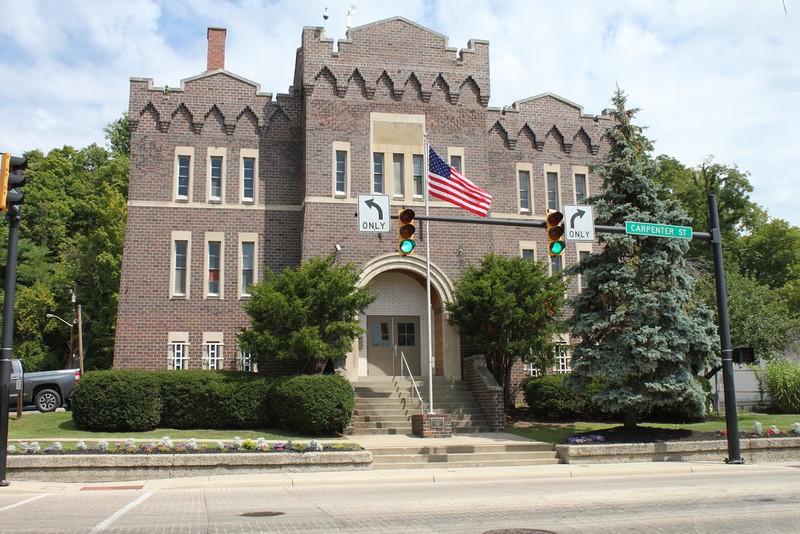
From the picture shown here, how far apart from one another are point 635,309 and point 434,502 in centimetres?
1041

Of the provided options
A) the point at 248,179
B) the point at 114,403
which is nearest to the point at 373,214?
the point at 114,403

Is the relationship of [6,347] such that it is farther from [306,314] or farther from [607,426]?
[607,426]

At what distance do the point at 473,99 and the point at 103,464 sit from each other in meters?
18.7

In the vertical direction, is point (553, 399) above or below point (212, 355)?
below

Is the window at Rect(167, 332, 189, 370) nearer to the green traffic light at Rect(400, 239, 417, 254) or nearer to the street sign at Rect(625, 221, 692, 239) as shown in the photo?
the green traffic light at Rect(400, 239, 417, 254)

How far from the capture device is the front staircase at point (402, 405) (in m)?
22.1

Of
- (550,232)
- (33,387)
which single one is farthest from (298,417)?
(33,387)

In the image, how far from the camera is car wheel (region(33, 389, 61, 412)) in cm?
2441

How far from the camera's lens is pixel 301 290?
72.2 ft

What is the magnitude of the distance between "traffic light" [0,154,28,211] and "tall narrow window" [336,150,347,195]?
1390 cm

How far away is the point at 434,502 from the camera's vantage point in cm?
1114

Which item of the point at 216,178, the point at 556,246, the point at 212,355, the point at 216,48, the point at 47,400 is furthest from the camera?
the point at 216,48

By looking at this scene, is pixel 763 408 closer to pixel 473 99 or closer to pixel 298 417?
pixel 473 99

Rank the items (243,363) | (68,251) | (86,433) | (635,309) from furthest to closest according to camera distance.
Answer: (68,251) < (243,363) < (86,433) < (635,309)
